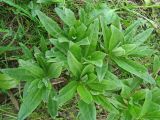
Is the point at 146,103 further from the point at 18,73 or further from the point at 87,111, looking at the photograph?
the point at 18,73

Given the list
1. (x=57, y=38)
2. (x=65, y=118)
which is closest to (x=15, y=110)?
(x=65, y=118)

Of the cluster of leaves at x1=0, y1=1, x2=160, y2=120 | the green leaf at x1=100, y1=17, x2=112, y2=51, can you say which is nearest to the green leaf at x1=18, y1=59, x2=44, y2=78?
the cluster of leaves at x1=0, y1=1, x2=160, y2=120

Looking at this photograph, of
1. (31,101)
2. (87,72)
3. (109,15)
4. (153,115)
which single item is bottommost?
(153,115)

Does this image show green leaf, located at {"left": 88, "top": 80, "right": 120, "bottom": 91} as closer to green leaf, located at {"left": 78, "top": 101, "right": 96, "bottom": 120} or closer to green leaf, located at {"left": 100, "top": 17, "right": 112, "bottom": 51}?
green leaf, located at {"left": 78, "top": 101, "right": 96, "bottom": 120}

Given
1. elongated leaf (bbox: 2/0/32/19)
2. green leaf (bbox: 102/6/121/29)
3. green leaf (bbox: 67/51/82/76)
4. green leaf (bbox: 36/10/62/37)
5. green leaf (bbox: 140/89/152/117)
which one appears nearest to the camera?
green leaf (bbox: 67/51/82/76)

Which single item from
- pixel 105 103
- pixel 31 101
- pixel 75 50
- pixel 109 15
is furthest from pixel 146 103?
pixel 109 15

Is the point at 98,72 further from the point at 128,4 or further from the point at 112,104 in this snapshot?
the point at 128,4

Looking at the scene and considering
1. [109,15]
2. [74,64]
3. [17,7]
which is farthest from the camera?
[109,15]
